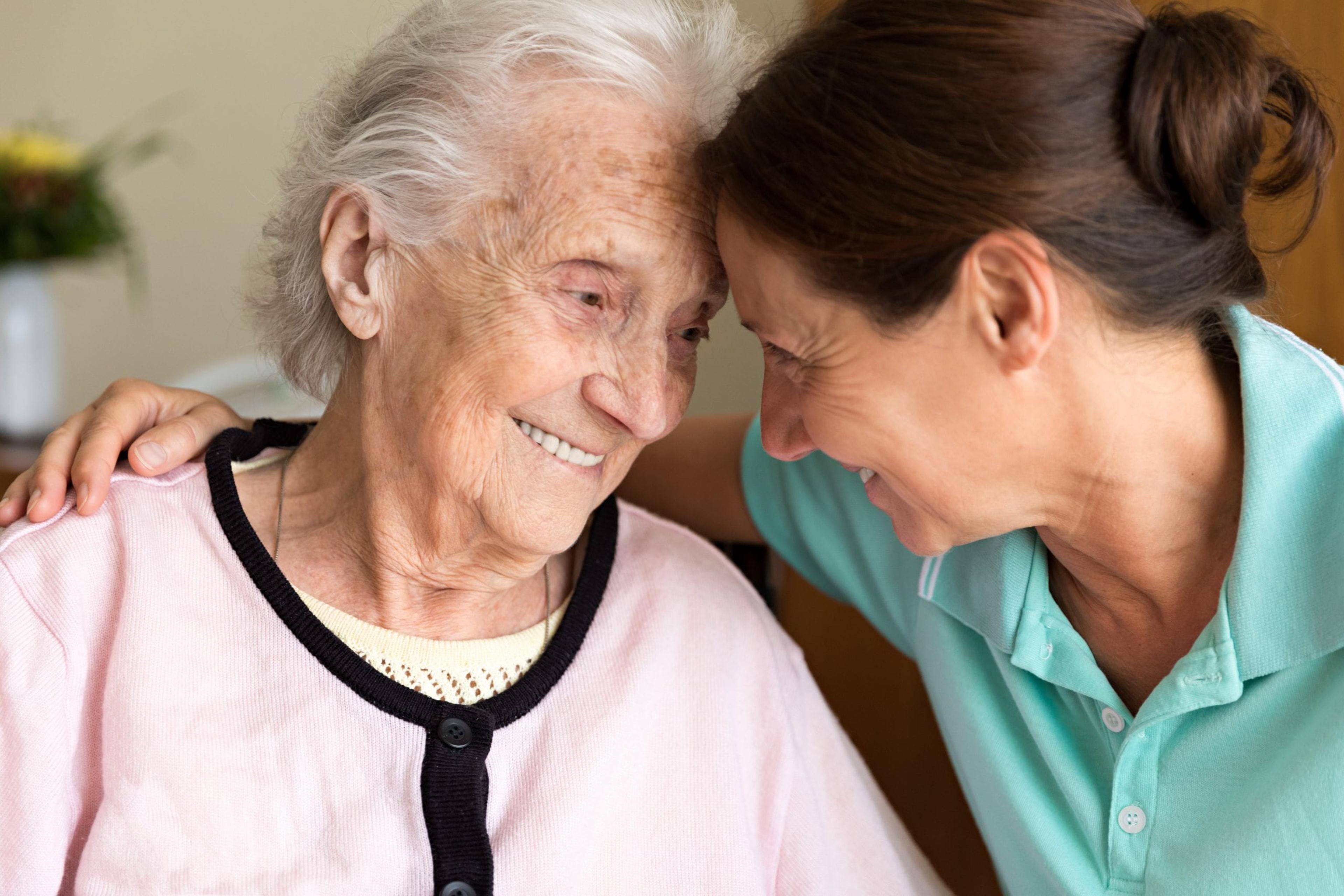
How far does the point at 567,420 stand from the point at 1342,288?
1028 millimetres

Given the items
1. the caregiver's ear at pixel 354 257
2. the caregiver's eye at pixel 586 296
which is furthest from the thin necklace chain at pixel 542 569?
the caregiver's eye at pixel 586 296

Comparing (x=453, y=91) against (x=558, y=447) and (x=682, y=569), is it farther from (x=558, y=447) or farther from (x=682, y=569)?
(x=682, y=569)

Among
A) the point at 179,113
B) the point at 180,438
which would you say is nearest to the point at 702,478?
the point at 180,438

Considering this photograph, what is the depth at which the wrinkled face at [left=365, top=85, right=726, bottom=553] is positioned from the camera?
120 cm

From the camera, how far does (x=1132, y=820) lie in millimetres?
1186

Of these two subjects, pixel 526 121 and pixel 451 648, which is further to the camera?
pixel 451 648

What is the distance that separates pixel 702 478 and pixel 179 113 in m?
2.44

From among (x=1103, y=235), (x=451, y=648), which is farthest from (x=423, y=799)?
(x=1103, y=235)

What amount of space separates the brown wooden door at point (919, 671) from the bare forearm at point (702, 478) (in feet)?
0.97

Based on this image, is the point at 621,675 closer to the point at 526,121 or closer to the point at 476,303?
the point at 476,303

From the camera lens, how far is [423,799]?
116 centimetres

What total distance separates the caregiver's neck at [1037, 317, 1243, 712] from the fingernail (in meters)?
0.95

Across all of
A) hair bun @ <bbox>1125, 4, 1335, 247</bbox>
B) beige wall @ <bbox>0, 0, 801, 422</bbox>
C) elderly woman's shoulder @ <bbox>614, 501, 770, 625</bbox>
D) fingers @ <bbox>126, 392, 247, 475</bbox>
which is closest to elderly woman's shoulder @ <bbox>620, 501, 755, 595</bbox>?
elderly woman's shoulder @ <bbox>614, 501, 770, 625</bbox>

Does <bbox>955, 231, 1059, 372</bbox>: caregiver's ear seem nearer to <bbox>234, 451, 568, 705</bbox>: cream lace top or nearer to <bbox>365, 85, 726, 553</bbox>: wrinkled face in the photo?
<bbox>365, 85, 726, 553</bbox>: wrinkled face
